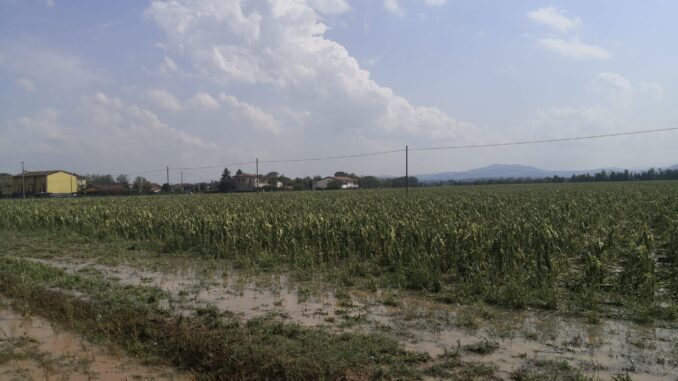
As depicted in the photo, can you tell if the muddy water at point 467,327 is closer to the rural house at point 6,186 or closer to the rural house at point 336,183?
the rural house at point 336,183

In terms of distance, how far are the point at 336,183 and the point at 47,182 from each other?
5520 centimetres

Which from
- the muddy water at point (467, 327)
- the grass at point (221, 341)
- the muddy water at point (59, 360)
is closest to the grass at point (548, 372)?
the muddy water at point (467, 327)

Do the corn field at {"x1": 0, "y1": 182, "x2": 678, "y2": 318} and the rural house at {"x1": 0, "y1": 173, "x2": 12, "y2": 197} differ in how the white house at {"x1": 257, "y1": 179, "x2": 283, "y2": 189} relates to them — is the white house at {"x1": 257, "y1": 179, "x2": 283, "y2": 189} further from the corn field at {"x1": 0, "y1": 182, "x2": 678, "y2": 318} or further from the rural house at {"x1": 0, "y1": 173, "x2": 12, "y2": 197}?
the corn field at {"x1": 0, "y1": 182, "x2": 678, "y2": 318}

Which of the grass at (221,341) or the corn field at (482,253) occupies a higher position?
the corn field at (482,253)

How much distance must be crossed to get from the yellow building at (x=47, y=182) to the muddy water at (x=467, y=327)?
85.2m

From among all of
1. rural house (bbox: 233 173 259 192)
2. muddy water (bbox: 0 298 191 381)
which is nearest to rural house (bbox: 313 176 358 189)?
rural house (bbox: 233 173 259 192)

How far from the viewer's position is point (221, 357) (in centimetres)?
447

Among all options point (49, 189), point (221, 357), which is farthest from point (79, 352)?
point (49, 189)

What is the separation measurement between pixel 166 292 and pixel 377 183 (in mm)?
97422

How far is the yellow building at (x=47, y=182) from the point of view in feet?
254

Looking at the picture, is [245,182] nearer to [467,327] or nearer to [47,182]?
[47,182]

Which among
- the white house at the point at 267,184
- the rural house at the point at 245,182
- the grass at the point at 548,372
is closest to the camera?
the grass at the point at 548,372

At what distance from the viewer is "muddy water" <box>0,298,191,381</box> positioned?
14.1ft

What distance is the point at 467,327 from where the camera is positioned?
5.44 metres
